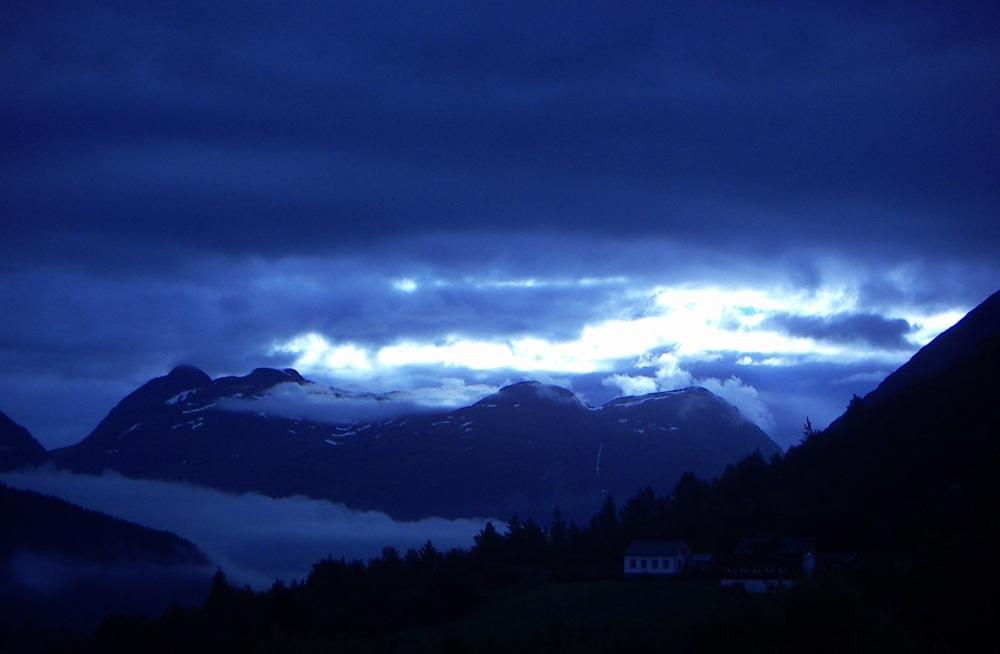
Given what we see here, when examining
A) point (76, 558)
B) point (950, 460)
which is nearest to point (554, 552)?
point (950, 460)

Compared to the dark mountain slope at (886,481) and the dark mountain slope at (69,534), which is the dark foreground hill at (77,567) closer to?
the dark mountain slope at (69,534)

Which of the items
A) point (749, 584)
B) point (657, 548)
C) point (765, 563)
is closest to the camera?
point (749, 584)

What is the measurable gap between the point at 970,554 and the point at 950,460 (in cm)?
4030

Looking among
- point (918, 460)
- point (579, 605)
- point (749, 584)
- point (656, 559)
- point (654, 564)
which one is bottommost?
point (579, 605)

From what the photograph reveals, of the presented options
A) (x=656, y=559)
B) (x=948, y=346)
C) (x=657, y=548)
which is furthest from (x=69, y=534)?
(x=948, y=346)

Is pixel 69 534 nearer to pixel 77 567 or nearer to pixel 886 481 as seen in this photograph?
pixel 77 567

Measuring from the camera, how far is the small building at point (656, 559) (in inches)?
3546

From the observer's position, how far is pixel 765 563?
78.5m

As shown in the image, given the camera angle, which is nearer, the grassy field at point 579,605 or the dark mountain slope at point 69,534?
the grassy field at point 579,605

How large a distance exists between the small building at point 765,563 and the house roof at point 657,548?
6.40 m

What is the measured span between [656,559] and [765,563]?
45.8ft

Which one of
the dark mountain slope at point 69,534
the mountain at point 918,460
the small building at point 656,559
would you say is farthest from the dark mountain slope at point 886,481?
the dark mountain slope at point 69,534

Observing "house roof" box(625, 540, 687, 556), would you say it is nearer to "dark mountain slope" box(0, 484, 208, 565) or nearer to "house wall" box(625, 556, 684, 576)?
"house wall" box(625, 556, 684, 576)

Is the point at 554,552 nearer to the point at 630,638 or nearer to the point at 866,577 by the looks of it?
the point at 866,577
